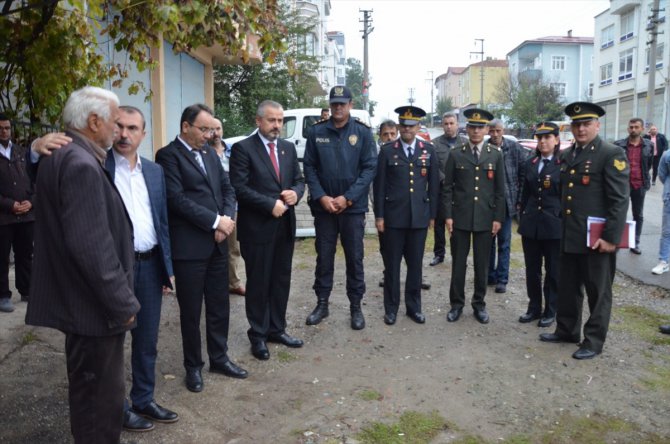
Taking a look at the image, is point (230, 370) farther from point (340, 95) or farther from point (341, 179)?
point (340, 95)

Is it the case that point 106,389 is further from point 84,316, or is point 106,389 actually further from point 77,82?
point 77,82

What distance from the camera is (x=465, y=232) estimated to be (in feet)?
20.1

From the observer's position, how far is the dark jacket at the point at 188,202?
13.7 ft

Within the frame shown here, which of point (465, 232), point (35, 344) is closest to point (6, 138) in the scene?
point (35, 344)

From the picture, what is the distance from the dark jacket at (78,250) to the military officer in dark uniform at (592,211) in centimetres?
388

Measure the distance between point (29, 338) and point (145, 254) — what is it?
2.32 meters

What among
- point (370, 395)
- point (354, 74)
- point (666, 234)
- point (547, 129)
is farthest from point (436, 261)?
point (354, 74)

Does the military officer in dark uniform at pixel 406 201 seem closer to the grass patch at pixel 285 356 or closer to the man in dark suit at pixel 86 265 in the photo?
the grass patch at pixel 285 356

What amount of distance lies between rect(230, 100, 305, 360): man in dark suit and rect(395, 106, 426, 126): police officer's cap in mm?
1403

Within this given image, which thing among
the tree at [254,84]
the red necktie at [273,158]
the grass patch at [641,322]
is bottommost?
the grass patch at [641,322]

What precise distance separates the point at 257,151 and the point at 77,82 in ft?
5.73

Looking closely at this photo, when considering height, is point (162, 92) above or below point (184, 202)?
above

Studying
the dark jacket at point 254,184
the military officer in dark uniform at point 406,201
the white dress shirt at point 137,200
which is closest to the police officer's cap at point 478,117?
the military officer in dark uniform at point 406,201

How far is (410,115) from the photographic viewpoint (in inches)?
237
